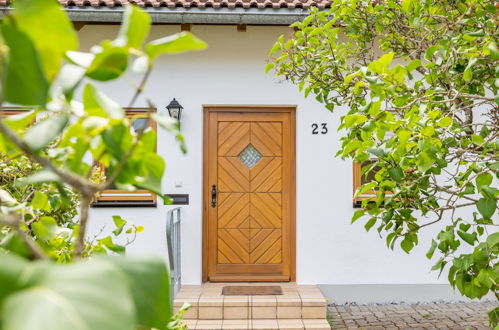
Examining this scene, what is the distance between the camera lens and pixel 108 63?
1.85 feet

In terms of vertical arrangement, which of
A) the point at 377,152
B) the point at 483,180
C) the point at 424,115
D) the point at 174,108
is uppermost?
the point at 174,108

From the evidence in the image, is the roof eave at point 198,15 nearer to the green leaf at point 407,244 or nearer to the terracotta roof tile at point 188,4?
the terracotta roof tile at point 188,4

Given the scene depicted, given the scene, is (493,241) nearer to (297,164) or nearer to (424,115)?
(424,115)

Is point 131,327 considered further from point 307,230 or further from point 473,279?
point 307,230

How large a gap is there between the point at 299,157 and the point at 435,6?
154 inches

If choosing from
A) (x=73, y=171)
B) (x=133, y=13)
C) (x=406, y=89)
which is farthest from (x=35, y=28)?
(x=406, y=89)

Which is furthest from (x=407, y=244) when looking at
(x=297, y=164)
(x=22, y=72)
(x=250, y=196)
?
(x=250, y=196)

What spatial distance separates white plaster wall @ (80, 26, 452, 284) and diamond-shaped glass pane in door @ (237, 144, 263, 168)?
1.92ft

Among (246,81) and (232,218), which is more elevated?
(246,81)

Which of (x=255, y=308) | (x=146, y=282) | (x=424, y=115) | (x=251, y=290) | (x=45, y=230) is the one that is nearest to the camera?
(x=146, y=282)

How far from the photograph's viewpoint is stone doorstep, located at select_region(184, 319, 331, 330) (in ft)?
18.0

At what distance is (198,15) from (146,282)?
20.0 ft

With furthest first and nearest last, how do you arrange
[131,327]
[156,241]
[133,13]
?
1. [156,241]
2. [133,13]
3. [131,327]

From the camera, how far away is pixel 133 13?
0.54m
